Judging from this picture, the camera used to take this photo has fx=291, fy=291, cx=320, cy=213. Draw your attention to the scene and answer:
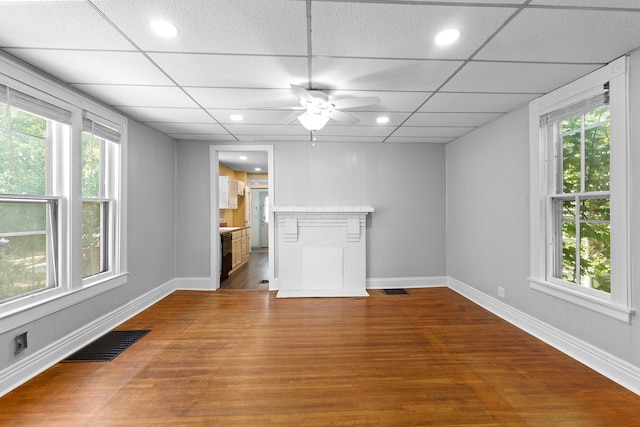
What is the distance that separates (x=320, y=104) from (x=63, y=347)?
3.05 m

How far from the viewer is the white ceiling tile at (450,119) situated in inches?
133

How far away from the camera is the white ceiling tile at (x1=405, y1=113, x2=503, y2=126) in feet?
11.1

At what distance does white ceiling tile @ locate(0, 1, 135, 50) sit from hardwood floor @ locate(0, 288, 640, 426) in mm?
2360

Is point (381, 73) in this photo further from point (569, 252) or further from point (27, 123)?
point (27, 123)

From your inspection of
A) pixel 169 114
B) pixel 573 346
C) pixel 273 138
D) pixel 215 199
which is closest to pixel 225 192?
pixel 215 199

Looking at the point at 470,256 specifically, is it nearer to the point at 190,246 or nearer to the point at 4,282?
the point at 190,246

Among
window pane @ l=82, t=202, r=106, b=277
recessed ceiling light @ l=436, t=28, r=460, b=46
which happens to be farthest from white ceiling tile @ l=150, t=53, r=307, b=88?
window pane @ l=82, t=202, r=106, b=277

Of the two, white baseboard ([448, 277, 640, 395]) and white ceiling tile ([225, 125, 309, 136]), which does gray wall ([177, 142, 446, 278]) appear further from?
white baseboard ([448, 277, 640, 395])

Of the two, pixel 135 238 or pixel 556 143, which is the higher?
pixel 556 143

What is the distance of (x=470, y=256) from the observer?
13.7 ft

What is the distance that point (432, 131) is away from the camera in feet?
13.3

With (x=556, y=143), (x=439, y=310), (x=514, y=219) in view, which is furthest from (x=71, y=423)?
(x=556, y=143)

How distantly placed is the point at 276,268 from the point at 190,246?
141 centimetres

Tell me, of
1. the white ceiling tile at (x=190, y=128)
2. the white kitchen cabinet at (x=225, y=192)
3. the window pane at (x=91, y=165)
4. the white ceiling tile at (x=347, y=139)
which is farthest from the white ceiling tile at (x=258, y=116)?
the white kitchen cabinet at (x=225, y=192)
